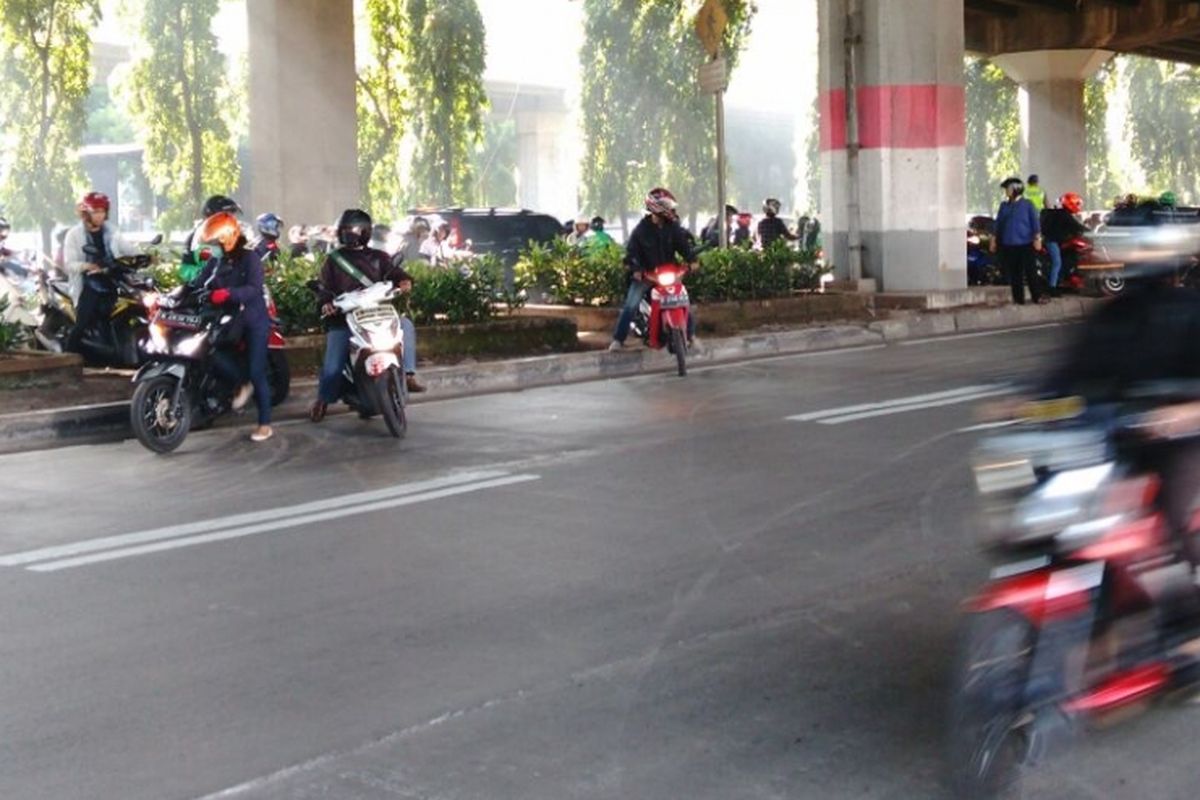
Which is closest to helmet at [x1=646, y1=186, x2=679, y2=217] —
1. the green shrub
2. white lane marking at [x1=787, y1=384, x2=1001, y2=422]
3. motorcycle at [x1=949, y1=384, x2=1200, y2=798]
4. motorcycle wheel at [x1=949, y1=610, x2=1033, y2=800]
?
the green shrub

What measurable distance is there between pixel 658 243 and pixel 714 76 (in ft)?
16.5

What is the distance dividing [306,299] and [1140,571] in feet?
38.0

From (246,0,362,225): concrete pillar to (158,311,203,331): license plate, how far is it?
1173 centimetres

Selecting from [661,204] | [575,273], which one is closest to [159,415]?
[661,204]

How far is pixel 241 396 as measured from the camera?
475 inches

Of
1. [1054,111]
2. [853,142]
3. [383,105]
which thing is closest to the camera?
[853,142]

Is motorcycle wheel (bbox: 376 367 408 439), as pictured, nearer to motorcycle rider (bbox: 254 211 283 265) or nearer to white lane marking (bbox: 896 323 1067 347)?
motorcycle rider (bbox: 254 211 283 265)

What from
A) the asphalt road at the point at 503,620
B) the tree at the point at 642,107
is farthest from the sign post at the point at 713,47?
the tree at the point at 642,107

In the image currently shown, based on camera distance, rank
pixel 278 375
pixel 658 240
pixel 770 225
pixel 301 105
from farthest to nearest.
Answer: pixel 770 225, pixel 301 105, pixel 658 240, pixel 278 375

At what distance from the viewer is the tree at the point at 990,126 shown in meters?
57.8

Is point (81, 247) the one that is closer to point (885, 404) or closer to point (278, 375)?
point (278, 375)

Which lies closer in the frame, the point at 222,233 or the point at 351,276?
the point at 222,233

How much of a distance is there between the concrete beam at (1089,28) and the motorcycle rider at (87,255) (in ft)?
90.5

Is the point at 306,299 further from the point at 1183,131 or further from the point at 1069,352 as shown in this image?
the point at 1183,131
